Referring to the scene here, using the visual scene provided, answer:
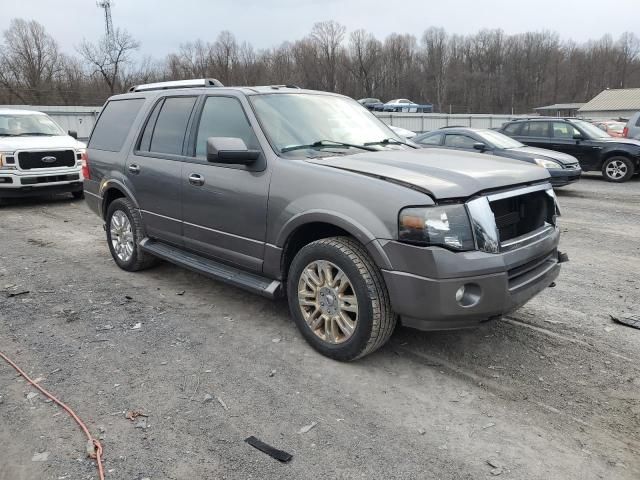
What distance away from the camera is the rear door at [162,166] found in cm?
479

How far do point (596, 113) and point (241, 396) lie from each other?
7523cm

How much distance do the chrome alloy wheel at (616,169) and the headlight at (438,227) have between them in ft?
41.4

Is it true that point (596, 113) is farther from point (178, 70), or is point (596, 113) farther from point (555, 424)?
point (555, 424)

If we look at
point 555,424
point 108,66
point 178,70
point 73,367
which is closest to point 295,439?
point 555,424

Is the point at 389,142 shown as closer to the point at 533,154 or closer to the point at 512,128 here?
the point at 533,154

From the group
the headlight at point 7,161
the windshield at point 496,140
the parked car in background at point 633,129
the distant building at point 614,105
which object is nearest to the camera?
the headlight at point 7,161

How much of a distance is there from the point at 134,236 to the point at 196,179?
1.47 m

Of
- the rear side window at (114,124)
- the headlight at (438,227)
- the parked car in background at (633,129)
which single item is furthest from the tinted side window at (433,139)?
the headlight at (438,227)

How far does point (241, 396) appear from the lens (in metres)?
3.25

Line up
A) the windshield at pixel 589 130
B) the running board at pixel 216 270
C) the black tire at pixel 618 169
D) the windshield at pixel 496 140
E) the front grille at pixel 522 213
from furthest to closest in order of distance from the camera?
the windshield at pixel 589 130
the black tire at pixel 618 169
the windshield at pixel 496 140
the running board at pixel 216 270
the front grille at pixel 522 213

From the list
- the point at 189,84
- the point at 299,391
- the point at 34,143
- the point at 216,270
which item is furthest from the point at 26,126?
the point at 299,391

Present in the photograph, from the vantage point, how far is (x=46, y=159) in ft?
33.3

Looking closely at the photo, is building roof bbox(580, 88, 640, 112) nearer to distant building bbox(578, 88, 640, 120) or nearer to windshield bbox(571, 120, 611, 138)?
distant building bbox(578, 88, 640, 120)

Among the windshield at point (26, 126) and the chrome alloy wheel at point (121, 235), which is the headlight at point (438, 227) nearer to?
the chrome alloy wheel at point (121, 235)
